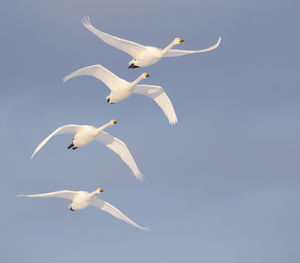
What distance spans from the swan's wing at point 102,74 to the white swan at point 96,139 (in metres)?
2.91

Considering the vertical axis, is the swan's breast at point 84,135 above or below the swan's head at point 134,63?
→ below

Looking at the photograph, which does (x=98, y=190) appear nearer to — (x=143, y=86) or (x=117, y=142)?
(x=117, y=142)

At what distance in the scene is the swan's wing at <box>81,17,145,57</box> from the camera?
58.8 meters

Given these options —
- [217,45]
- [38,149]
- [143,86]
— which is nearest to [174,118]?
[143,86]

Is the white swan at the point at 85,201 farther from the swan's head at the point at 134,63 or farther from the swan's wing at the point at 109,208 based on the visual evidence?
the swan's head at the point at 134,63

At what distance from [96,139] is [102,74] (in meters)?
6.17

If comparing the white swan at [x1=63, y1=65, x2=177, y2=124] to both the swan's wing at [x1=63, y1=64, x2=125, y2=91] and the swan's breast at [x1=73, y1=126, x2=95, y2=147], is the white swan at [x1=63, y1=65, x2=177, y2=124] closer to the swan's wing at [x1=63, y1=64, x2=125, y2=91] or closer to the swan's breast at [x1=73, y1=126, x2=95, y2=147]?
the swan's wing at [x1=63, y1=64, x2=125, y2=91]

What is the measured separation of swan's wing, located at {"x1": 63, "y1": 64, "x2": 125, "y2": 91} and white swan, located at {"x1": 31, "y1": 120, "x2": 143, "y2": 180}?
9.56 ft

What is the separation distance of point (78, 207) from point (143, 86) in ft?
34.0

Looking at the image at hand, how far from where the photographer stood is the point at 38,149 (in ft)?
181

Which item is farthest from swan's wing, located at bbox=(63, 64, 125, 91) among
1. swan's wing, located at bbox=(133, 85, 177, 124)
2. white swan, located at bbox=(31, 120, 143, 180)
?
swan's wing, located at bbox=(133, 85, 177, 124)

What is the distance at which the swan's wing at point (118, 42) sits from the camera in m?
58.8

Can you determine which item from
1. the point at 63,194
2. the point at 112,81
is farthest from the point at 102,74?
the point at 63,194

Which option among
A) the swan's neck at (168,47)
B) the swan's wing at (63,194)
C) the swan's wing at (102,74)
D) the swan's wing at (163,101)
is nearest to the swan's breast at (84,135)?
the swan's wing at (102,74)
